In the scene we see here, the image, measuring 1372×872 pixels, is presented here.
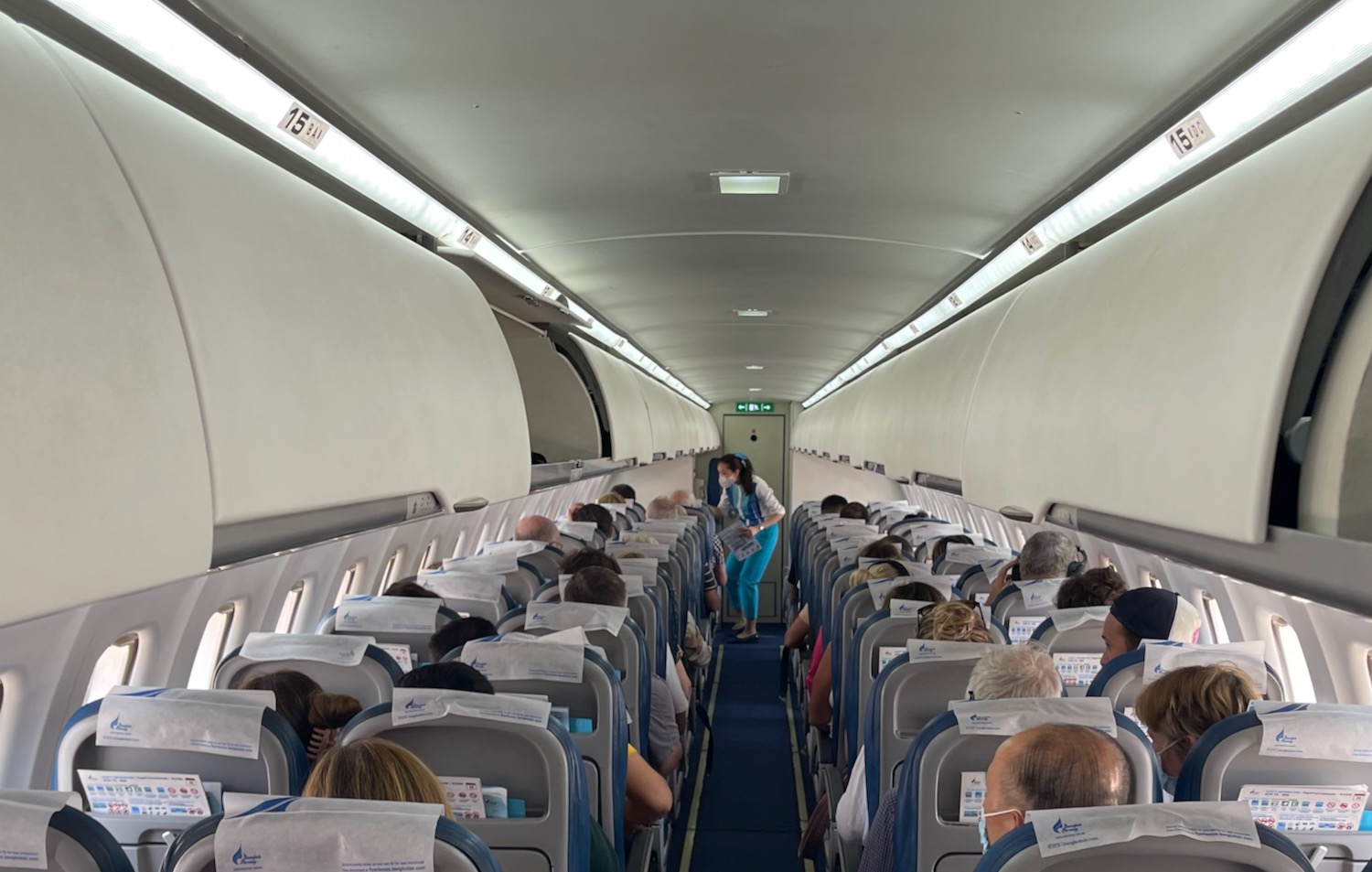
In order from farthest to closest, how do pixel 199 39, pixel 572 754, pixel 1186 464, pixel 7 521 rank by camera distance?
pixel 572 754 < pixel 199 39 < pixel 1186 464 < pixel 7 521

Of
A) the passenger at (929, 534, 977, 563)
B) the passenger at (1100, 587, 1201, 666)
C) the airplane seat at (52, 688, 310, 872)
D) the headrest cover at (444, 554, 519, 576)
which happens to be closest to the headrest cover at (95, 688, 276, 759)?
the airplane seat at (52, 688, 310, 872)

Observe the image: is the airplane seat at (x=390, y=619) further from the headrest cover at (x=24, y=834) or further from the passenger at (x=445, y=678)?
the headrest cover at (x=24, y=834)

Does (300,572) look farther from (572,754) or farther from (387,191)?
(572,754)

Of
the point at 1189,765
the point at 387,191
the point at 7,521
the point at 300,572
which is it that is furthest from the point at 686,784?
the point at 7,521

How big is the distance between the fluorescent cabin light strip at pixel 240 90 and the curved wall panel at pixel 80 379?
78 cm

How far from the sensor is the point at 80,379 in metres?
1.91

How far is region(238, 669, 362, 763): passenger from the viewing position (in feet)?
12.7

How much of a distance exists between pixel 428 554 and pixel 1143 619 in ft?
20.2

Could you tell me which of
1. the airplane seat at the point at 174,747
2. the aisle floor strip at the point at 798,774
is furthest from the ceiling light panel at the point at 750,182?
the aisle floor strip at the point at 798,774

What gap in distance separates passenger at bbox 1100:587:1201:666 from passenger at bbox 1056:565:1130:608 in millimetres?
564

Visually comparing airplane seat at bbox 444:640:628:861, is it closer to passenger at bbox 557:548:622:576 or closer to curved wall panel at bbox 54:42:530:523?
curved wall panel at bbox 54:42:530:523

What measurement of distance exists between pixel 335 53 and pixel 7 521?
Answer: 2.28m

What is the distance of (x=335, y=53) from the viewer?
3.52 metres

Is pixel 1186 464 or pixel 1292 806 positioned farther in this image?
pixel 1292 806
